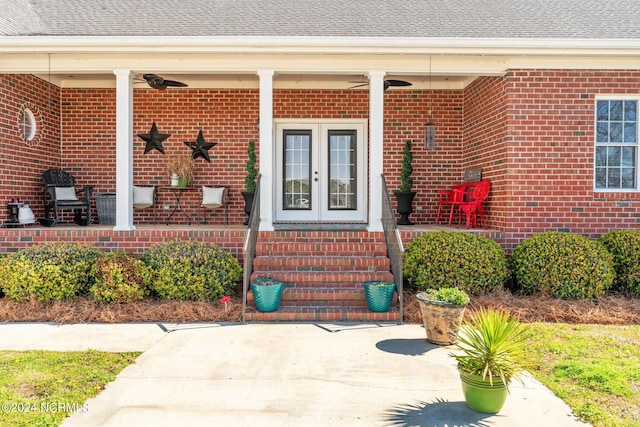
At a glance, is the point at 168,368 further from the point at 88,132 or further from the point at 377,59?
the point at 88,132

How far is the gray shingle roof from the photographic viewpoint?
748 centimetres

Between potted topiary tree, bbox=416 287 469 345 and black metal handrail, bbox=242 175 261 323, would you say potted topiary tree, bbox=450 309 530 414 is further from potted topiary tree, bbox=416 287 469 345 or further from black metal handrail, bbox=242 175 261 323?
black metal handrail, bbox=242 175 261 323

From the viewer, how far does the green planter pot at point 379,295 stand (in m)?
6.18

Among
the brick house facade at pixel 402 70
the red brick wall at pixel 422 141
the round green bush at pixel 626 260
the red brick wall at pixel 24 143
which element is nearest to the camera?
the round green bush at pixel 626 260

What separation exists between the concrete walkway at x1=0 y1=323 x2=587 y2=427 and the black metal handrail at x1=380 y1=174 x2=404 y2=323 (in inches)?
23.5

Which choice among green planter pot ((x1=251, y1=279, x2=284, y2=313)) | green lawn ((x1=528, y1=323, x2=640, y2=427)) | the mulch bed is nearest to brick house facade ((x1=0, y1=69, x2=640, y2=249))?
the mulch bed

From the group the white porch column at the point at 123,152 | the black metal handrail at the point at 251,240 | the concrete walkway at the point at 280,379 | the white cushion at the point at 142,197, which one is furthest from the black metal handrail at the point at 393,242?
the white cushion at the point at 142,197

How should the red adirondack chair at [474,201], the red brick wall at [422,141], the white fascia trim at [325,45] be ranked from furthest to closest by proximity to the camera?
the red brick wall at [422,141], the red adirondack chair at [474,201], the white fascia trim at [325,45]

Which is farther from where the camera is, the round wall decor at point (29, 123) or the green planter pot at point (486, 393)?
the round wall decor at point (29, 123)

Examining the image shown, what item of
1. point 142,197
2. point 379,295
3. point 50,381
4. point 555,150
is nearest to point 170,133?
point 142,197

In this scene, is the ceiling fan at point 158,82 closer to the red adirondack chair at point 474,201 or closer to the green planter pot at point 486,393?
the red adirondack chair at point 474,201

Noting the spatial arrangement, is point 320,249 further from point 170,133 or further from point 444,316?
point 170,133

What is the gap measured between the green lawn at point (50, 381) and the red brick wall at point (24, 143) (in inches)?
172

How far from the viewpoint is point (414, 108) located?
9.77m
